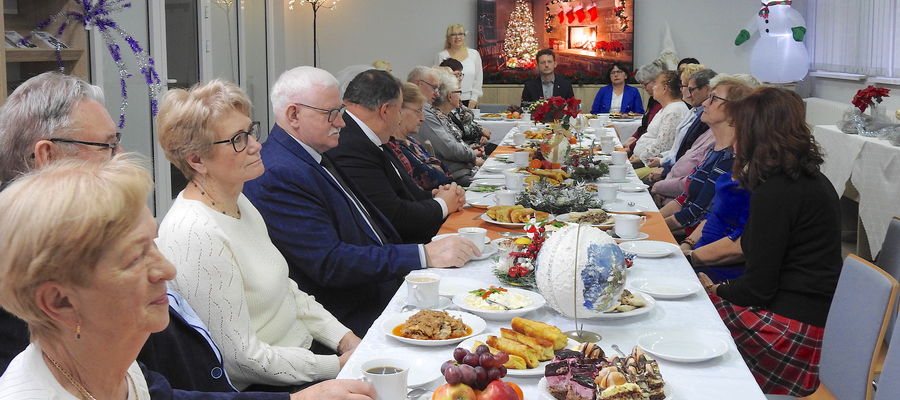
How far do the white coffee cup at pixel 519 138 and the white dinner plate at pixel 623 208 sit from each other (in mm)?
2605

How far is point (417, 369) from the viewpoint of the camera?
5.76 ft

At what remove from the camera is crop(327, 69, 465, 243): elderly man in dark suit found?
11.5 feet

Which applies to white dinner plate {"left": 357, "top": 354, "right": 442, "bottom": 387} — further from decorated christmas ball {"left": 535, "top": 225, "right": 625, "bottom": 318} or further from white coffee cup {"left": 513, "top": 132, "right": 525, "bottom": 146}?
white coffee cup {"left": 513, "top": 132, "right": 525, "bottom": 146}

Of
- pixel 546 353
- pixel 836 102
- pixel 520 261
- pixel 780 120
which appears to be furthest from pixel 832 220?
pixel 836 102

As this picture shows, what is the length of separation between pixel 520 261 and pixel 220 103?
88 cm

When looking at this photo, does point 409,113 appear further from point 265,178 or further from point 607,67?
point 607,67

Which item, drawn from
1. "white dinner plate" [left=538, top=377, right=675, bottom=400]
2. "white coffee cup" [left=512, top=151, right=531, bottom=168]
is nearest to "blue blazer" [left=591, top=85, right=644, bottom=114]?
"white coffee cup" [left=512, top=151, right=531, bottom=168]

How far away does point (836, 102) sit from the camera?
29.9 feet

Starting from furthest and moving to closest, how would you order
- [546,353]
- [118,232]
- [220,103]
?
[220,103]
[546,353]
[118,232]

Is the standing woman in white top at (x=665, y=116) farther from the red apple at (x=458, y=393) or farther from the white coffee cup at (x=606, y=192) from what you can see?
the red apple at (x=458, y=393)

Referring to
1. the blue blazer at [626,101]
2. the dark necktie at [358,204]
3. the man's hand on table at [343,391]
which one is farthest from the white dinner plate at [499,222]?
the blue blazer at [626,101]

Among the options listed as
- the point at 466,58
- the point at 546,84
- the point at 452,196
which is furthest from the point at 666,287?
the point at 466,58

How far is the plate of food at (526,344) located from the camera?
1718mm

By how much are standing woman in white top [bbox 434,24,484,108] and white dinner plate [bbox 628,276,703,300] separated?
24.8 ft
